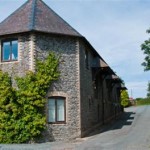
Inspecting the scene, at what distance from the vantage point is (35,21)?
81.2 feet

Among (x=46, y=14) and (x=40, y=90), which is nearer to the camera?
(x=40, y=90)

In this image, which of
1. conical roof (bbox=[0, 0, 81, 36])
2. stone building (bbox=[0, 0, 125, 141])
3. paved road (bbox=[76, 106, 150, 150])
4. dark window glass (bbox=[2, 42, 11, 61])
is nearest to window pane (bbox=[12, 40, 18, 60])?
stone building (bbox=[0, 0, 125, 141])

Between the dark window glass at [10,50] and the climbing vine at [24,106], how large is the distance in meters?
1.44

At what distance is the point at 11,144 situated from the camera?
2222 cm

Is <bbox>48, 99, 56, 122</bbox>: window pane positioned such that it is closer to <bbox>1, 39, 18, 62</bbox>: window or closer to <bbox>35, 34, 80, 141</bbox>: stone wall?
<bbox>35, 34, 80, 141</bbox>: stone wall

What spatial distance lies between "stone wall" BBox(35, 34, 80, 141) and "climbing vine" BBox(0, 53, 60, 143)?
75cm

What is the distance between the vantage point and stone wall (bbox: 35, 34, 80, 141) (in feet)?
78.0

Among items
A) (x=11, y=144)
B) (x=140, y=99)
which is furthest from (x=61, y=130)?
(x=140, y=99)

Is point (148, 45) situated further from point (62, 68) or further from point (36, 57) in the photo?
point (36, 57)

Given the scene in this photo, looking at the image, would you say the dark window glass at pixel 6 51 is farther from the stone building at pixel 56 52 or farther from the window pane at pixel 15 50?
the window pane at pixel 15 50

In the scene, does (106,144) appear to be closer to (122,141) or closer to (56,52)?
(122,141)

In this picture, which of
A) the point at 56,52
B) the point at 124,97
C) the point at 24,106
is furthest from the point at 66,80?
the point at 124,97

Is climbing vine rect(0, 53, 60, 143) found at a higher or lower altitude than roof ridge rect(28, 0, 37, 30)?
lower

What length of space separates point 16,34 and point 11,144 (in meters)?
7.11
